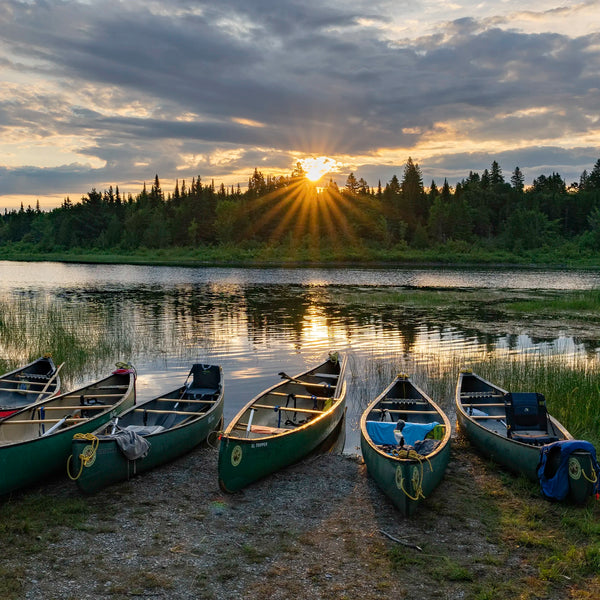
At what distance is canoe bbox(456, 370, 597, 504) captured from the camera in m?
10.2

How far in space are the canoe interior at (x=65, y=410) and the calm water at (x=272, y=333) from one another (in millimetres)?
2446

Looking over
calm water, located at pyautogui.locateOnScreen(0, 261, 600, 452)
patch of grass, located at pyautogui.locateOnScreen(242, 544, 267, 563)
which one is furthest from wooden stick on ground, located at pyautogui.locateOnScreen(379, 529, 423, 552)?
calm water, located at pyautogui.locateOnScreen(0, 261, 600, 452)

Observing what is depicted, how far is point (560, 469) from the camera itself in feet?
33.7

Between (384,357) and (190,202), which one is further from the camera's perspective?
(190,202)

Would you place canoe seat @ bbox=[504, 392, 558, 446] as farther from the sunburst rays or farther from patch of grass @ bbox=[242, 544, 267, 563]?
the sunburst rays

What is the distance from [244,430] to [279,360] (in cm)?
1157

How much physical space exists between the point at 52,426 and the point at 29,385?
4.86 metres

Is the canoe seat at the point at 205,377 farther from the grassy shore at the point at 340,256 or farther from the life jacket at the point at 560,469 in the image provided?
the grassy shore at the point at 340,256

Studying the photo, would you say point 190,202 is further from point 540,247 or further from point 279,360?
point 279,360

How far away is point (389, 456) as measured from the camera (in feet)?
33.8

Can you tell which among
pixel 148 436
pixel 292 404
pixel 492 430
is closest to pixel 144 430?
pixel 148 436

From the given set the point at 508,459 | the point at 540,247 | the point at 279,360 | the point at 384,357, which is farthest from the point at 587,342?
the point at 540,247

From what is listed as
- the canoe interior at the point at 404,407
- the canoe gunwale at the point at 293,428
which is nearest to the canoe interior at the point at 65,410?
the canoe gunwale at the point at 293,428

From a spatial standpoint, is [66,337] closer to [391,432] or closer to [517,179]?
[391,432]
